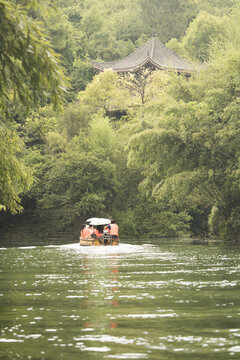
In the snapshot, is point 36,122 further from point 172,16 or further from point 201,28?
point 172,16

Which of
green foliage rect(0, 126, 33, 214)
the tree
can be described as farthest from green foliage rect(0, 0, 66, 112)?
green foliage rect(0, 126, 33, 214)

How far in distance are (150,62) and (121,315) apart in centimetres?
5493

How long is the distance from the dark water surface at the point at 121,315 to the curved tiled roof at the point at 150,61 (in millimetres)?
47632

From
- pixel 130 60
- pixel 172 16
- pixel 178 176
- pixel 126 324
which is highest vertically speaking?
pixel 172 16

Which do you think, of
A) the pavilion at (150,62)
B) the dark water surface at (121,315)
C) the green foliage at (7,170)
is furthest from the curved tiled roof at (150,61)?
the dark water surface at (121,315)

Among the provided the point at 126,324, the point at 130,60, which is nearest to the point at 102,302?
the point at 126,324

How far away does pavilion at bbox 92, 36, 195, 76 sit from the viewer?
63081 millimetres

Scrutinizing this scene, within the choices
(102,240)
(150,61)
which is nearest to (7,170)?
(102,240)

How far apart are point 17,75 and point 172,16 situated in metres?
92.6

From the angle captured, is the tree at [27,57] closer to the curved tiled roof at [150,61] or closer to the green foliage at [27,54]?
the green foliage at [27,54]

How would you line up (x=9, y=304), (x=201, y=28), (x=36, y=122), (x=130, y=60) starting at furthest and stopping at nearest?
(x=201, y=28)
(x=130, y=60)
(x=36, y=122)
(x=9, y=304)

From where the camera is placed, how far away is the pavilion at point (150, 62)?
207 feet

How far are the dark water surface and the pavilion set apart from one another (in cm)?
4754

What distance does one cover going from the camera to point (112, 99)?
60625 millimetres
